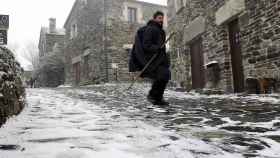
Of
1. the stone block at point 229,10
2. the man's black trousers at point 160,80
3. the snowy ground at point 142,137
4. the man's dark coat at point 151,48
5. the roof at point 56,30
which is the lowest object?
the snowy ground at point 142,137

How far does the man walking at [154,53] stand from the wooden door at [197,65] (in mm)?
4500

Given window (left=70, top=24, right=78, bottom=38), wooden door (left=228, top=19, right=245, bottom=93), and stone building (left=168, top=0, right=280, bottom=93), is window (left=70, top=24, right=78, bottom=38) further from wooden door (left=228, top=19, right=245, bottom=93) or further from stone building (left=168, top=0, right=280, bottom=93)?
wooden door (left=228, top=19, right=245, bottom=93)

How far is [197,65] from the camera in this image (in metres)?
9.90

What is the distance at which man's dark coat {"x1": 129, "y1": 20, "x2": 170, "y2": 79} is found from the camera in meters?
5.20

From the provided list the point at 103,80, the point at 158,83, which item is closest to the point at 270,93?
the point at 158,83

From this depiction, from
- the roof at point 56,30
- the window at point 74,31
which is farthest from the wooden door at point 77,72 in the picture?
the roof at point 56,30

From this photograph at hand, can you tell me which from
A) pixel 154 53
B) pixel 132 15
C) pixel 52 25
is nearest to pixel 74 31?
pixel 132 15

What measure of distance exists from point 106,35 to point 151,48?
11.8m

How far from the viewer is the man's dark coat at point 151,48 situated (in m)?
5.20

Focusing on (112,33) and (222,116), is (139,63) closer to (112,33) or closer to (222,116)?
(222,116)

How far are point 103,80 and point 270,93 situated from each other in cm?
1108

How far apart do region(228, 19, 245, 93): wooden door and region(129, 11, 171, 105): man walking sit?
3.12 metres

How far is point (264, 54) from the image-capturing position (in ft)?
21.5

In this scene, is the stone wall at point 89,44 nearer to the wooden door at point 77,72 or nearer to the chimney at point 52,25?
the wooden door at point 77,72
